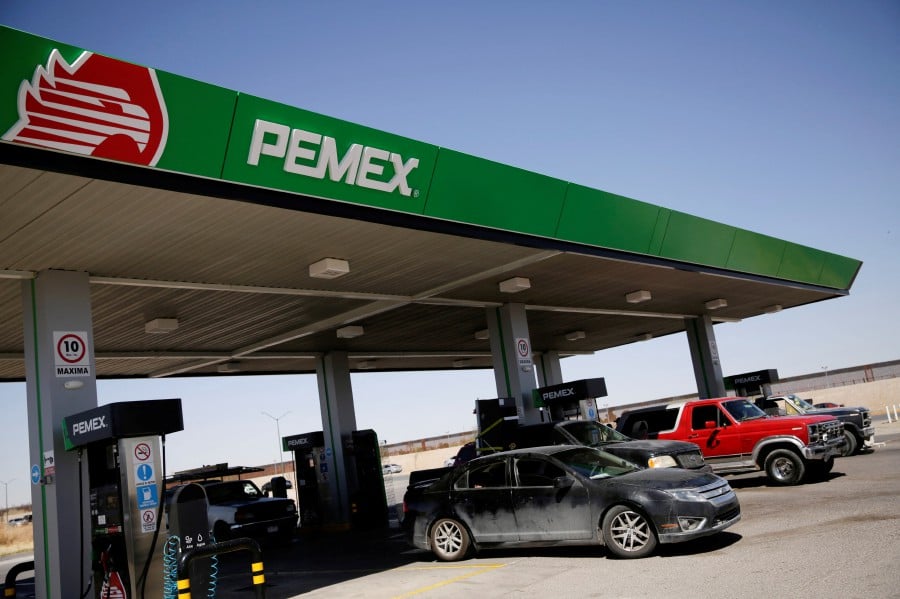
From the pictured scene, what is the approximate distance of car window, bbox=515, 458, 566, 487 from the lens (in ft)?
36.0

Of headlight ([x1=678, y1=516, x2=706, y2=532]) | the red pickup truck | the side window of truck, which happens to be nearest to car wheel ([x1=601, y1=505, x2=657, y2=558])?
headlight ([x1=678, y1=516, x2=706, y2=532])

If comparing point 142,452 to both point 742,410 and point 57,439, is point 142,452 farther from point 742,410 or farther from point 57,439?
point 742,410

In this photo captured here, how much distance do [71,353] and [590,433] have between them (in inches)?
374

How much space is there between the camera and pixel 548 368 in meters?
32.2

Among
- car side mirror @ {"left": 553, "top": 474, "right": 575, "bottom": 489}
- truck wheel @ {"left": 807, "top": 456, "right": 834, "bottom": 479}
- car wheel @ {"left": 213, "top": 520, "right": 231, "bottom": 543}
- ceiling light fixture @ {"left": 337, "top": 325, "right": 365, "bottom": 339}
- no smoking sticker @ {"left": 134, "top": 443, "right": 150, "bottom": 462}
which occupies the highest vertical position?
ceiling light fixture @ {"left": 337, "top": 325, "right": 365, "bottom": 339}

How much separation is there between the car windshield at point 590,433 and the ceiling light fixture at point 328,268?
211 inches

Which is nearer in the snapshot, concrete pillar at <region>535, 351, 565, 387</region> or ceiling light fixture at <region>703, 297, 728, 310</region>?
ceiling light fixture at <region>703, 297, 728, 310</region>

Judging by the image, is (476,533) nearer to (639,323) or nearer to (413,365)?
(639,323)

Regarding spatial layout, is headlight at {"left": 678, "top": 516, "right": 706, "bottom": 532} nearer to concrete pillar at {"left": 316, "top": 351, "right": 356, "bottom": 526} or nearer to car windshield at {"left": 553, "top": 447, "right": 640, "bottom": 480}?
Answer: car windshield at {"left": 553, "top": 447, "right": 640, "bottom": 480}

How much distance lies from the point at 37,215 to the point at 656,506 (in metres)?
8.46

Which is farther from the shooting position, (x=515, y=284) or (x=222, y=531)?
(x=222, y=531)

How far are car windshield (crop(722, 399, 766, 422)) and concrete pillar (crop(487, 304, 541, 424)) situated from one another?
4.53 meters

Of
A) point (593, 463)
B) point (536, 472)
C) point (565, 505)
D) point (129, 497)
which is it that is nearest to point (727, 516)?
point (593, 463)

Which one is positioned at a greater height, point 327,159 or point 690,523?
point 327,159
